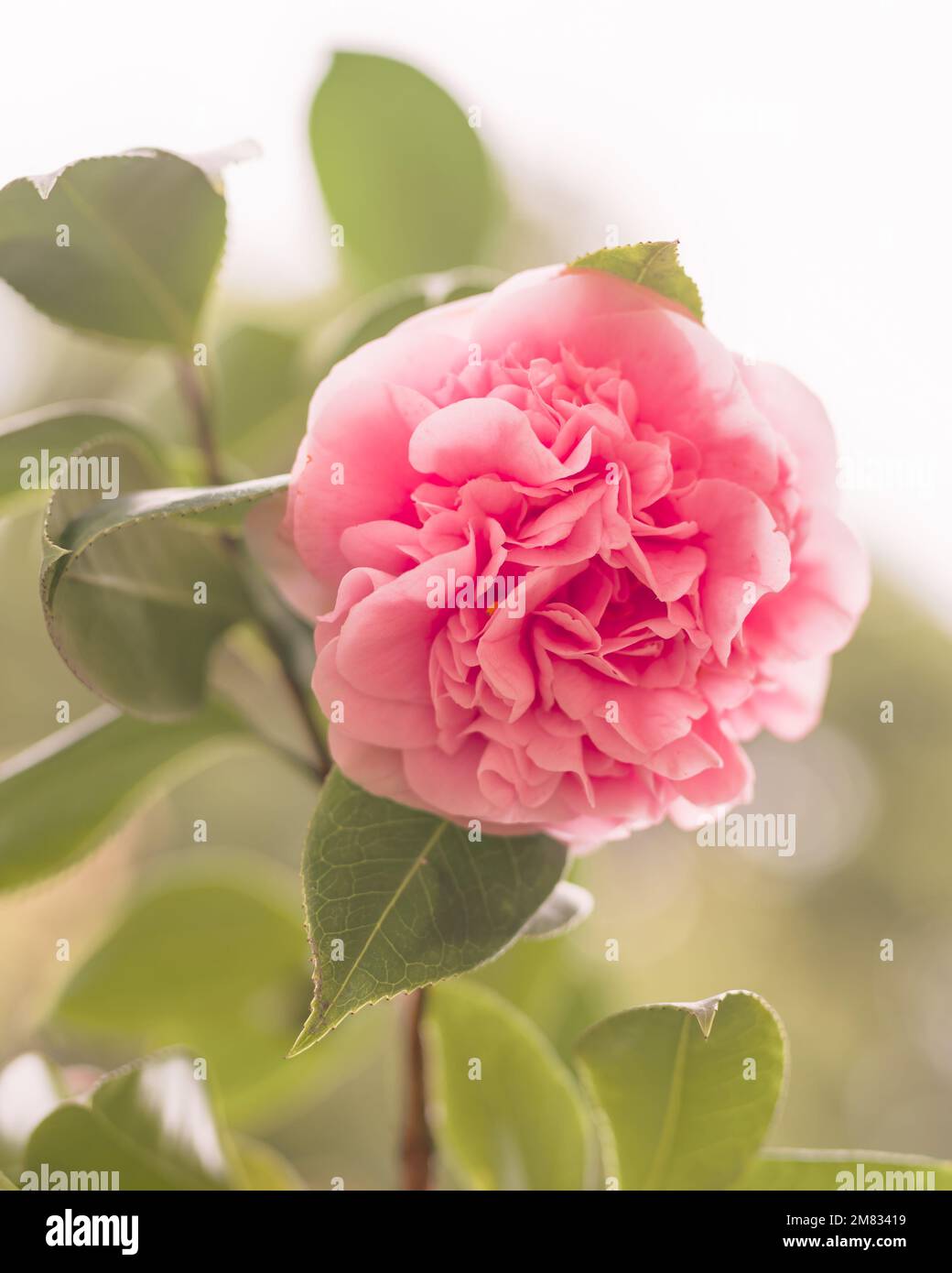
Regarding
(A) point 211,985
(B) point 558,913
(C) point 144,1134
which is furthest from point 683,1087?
(A) point 211,985

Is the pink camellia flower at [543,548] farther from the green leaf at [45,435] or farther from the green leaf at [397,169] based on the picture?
the green leaf at [397,169]

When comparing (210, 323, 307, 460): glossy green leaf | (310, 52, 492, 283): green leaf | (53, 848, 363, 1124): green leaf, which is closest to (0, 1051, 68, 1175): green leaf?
(53, 848, 363, 1124): green leaf

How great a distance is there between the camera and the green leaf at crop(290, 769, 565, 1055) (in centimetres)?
37

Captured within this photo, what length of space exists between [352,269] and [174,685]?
339 mm

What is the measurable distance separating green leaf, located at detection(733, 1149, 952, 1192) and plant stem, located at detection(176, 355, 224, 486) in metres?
0.44

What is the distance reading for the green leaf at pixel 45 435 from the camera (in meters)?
0.51

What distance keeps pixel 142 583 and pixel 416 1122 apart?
0.32m

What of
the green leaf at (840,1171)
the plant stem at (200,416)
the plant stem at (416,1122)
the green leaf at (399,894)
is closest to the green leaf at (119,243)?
the plant stem at (200,416)

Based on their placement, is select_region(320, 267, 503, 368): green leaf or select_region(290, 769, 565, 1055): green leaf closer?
select_region(290, 769, 565, 1055): green leaf

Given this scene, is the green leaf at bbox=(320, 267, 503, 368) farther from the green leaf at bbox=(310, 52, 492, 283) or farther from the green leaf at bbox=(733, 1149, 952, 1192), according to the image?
the green leaf at bbox=(733, 1149, 952, 1192)

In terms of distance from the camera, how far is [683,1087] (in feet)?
1.54

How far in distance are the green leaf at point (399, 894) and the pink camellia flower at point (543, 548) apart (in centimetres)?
3

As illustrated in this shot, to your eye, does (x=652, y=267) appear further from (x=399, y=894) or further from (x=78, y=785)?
(x=78, y=785)

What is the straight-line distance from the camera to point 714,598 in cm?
36
